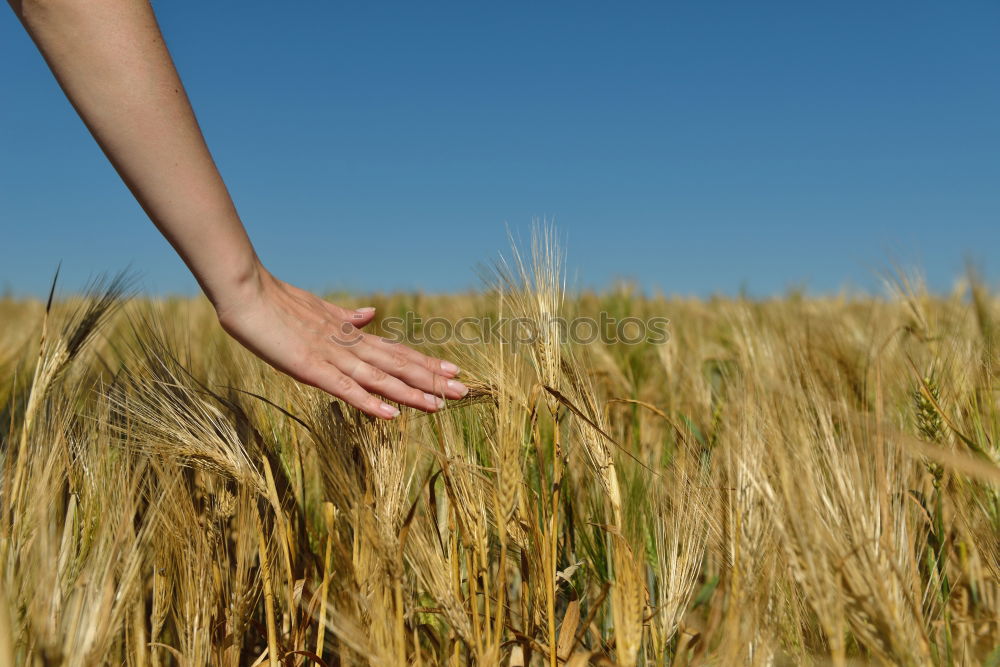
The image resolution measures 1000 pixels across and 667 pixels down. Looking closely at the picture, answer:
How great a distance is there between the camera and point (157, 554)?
104cm

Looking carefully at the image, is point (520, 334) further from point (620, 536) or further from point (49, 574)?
point (49, 574)

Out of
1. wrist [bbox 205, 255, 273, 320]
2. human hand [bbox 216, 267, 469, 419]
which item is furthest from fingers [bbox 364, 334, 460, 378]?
wrist [bbox 205, 255, 273, 320]

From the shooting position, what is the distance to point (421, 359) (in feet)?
3.71

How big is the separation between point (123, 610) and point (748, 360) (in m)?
1.60

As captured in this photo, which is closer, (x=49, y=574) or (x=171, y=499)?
(x=49, y=574)

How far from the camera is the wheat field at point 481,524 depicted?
839mm

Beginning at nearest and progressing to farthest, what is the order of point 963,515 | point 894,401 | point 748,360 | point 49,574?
point 49,574 → point 963,515 → point 894,401 → point 748,360

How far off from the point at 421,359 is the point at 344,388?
0.45ft

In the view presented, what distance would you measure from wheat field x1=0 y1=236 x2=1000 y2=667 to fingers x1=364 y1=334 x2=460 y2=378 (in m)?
0.04

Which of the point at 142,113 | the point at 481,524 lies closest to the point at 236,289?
the point at 142,113

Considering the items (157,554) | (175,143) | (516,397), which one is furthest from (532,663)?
(175,143)

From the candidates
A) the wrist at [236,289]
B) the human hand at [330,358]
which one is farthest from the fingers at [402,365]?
the wrist at [236,289]

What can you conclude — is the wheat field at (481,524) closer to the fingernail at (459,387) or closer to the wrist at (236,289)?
the fingernail at (459,387)

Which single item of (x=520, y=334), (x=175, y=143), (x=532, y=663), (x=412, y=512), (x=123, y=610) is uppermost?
(x=175, y=143)
